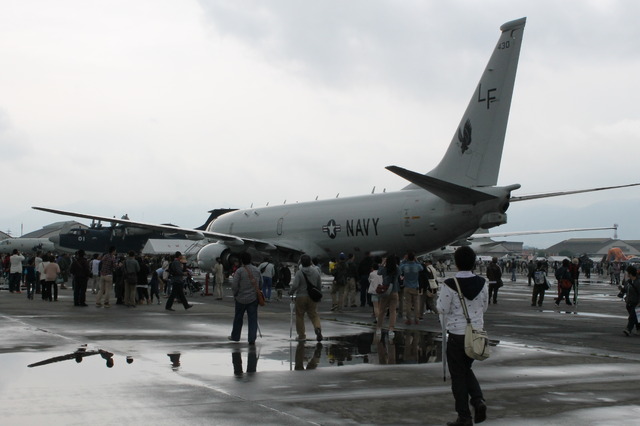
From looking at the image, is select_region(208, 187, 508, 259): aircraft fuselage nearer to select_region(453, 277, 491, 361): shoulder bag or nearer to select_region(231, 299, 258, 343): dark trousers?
select_region(231, 299, 258, 343): dark trousers

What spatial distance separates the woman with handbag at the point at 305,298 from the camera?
1433 cm

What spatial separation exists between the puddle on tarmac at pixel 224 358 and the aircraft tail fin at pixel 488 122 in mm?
14560

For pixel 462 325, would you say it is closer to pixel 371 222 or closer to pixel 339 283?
pixel 339 283

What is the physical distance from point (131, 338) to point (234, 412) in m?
7.10

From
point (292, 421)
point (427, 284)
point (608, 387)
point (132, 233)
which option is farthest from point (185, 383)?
point (132, 233)

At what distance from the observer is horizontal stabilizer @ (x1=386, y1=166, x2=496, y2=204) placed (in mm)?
23812

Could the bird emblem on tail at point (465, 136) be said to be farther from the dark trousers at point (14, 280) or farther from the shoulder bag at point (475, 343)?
the shoulder bag at point (475, 343)

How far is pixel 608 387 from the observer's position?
936 centimetres

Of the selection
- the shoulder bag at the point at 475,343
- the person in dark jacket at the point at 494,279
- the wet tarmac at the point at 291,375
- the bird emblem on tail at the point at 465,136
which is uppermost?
the bird emblem on tail at the point at 465,136

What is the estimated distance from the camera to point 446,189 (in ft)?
84.1

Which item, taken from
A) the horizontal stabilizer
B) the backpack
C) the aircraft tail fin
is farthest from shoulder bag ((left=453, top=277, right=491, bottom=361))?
the aircraft tail fin

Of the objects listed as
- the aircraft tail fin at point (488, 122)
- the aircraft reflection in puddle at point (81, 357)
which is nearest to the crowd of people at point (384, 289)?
the aircraft reflection in puddle at point (81, 357)

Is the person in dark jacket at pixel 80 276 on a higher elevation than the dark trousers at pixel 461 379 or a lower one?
higher

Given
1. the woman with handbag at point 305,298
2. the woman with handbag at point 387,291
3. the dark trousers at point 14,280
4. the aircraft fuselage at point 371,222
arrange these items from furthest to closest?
the dark trousers at point 14,280 < the aircraft fuselage at point 371,222 < the woman with handbag at point 387,291 < the woman with handbag at point 305,298
